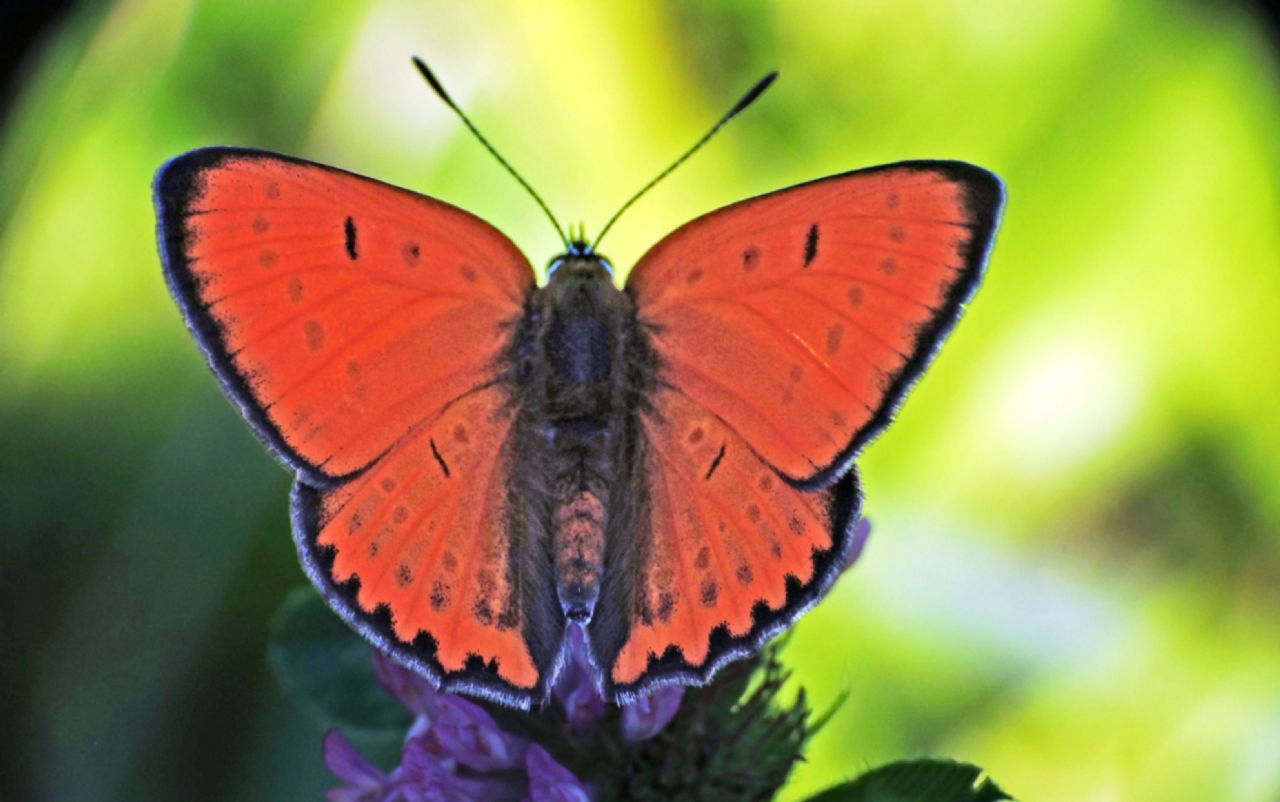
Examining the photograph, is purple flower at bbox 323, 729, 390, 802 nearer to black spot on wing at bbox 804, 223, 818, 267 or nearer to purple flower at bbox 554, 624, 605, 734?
purple flower at bbox 554, 624, 605, 734

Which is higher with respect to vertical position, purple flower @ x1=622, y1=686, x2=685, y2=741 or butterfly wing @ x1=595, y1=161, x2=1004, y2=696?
butterfly wing @ x1=595, y1=161, x2=1004, y2=696

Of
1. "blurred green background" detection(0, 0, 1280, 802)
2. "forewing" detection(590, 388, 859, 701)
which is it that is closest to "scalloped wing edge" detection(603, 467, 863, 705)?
"forewing" detection(590, 388, 859, 701)

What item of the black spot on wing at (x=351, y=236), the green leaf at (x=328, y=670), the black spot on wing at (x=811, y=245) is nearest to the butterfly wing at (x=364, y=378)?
the black spot on wing at (x=351, y=236)

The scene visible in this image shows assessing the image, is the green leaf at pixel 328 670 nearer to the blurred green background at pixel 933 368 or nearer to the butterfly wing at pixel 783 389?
the blurred green background at pixel 933 368

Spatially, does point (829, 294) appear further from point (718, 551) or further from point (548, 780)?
point (548, 780)

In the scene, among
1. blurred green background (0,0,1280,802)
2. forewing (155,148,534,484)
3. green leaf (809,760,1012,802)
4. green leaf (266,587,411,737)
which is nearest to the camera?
forewing (155,148,534,484)

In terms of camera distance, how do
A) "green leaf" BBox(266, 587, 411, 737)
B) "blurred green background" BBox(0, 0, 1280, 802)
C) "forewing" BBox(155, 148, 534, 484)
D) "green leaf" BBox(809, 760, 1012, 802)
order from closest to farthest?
"forewing" BBox(155, 148, 534, 484) < "green leaf" BBox(809, 760, 1012, 802) < "green leaf" BBox(266, 587, 411, 737) < "blurred green background" BBox(0, 0, 1280, 802)

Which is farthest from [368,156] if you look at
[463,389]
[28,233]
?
[463,389]
